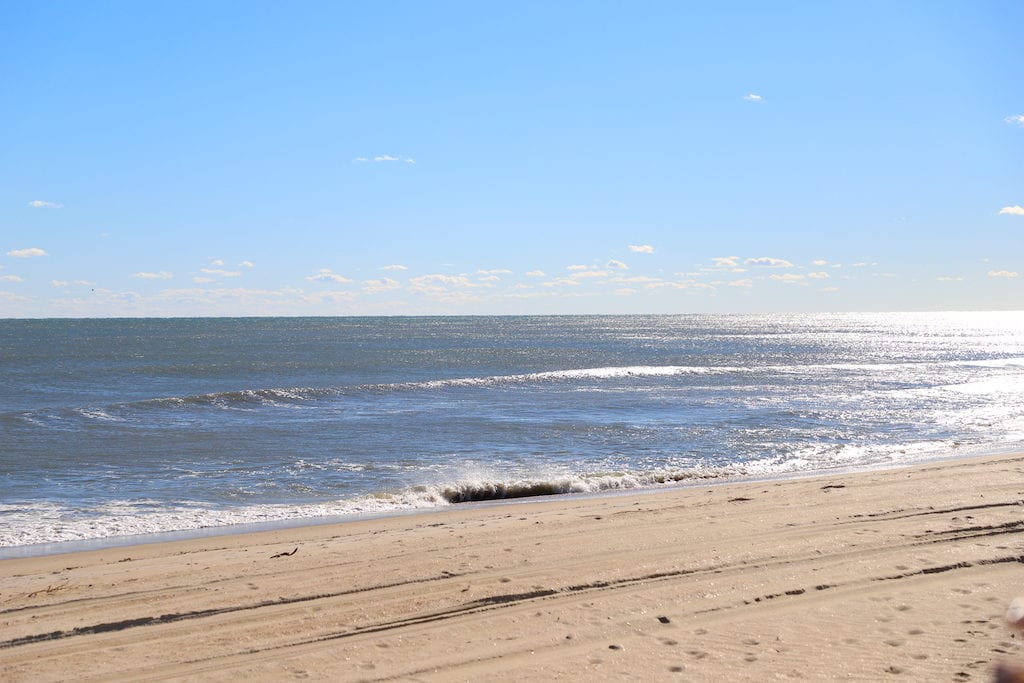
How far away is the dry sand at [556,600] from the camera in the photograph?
18.8 ft

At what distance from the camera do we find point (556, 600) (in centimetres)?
703

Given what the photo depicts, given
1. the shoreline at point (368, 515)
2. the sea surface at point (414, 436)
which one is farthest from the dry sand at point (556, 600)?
the sea surface at point (414, 436)

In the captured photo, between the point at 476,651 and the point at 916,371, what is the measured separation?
154 ft

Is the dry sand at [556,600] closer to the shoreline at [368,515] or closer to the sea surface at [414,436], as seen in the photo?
the shoreline at [368,515]

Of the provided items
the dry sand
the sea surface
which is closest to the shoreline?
the sea surface

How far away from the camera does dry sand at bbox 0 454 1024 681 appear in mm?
5727

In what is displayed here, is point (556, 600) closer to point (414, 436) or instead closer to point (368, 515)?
point (368, 515)

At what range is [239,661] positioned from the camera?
232 inches

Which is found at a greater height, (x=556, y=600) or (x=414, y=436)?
(x=556, y=600)

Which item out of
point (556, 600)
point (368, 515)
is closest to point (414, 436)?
point (368, 515)

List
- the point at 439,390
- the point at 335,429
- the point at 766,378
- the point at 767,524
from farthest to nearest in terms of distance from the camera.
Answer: the point at 766,378 → the point at 439,390 → the point at 335,429 → the point at 767,524

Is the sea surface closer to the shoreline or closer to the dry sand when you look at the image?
the shoreline

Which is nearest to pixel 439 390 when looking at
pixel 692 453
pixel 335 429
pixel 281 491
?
pixel 335 429

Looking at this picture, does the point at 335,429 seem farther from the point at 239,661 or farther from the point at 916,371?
the point at 916,371
